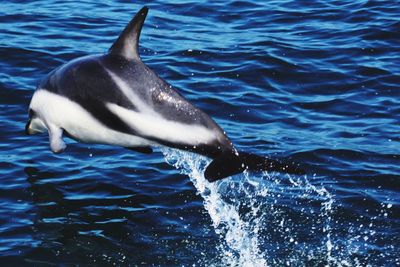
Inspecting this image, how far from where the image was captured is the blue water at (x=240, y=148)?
1038 centimetres

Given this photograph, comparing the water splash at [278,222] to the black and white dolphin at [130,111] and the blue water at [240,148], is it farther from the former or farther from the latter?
the black and white dolphin at [130,111]

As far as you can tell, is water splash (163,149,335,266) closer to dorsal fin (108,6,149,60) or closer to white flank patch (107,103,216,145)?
white flank patch (107,103,216,145)

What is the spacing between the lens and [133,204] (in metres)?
11.4

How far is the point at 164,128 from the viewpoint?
30.2ft

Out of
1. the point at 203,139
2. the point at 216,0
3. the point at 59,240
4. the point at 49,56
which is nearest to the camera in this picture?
the point at 203,139

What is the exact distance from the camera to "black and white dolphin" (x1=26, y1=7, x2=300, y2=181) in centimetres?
912

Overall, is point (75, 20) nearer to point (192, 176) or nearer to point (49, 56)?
point (49, 56)

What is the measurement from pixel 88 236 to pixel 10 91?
4.79m

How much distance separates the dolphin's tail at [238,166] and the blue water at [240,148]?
1.36 metres

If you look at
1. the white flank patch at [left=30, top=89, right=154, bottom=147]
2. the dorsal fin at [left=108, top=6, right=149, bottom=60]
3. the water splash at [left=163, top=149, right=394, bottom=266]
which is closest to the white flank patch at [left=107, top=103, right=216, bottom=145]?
the white flank patch at [left=30, top=89, right=154, bottom=147]

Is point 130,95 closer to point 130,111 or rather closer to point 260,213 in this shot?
point 130,111

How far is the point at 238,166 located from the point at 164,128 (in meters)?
0.83

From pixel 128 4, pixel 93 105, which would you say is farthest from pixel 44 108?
pixel 128 4

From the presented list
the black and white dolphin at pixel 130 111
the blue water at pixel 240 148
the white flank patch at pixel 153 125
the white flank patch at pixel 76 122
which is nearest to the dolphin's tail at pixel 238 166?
the black and white dolphin at pixel 130 111
